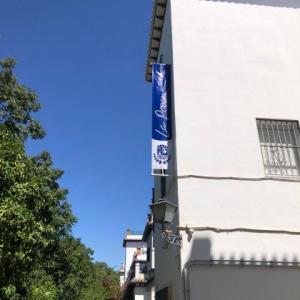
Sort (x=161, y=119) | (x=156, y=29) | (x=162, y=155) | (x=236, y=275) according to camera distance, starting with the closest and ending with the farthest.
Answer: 1. (x=236, y=275)
2. (x=162, y=155)
3. (x=161, y=119)
4. (x=156, y=29)

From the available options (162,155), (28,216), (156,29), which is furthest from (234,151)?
(156,29)

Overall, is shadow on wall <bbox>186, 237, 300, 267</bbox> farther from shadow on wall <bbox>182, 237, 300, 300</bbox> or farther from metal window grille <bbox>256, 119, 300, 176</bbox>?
metal window grille <bbox>256, 119, 300, 176</bbox>

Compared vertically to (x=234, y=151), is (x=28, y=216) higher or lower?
lower

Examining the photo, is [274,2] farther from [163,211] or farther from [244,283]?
[244,283]

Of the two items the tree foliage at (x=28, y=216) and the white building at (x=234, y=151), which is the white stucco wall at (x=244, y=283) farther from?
the tree foliage at (x=28, y=216)

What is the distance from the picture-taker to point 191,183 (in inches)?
320

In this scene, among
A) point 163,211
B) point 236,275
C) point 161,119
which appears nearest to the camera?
point 163,211

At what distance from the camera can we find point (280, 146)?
8891mm

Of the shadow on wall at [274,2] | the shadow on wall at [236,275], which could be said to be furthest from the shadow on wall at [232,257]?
the shadow on wall at [274,2]

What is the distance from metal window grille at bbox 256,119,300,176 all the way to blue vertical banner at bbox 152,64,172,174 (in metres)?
2.05

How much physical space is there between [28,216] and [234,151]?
4.37 m

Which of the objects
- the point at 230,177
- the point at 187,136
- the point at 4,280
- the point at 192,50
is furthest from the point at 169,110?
the point at 4,280

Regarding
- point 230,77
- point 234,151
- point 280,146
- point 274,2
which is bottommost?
point 234,151

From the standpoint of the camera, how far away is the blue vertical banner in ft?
28.8
